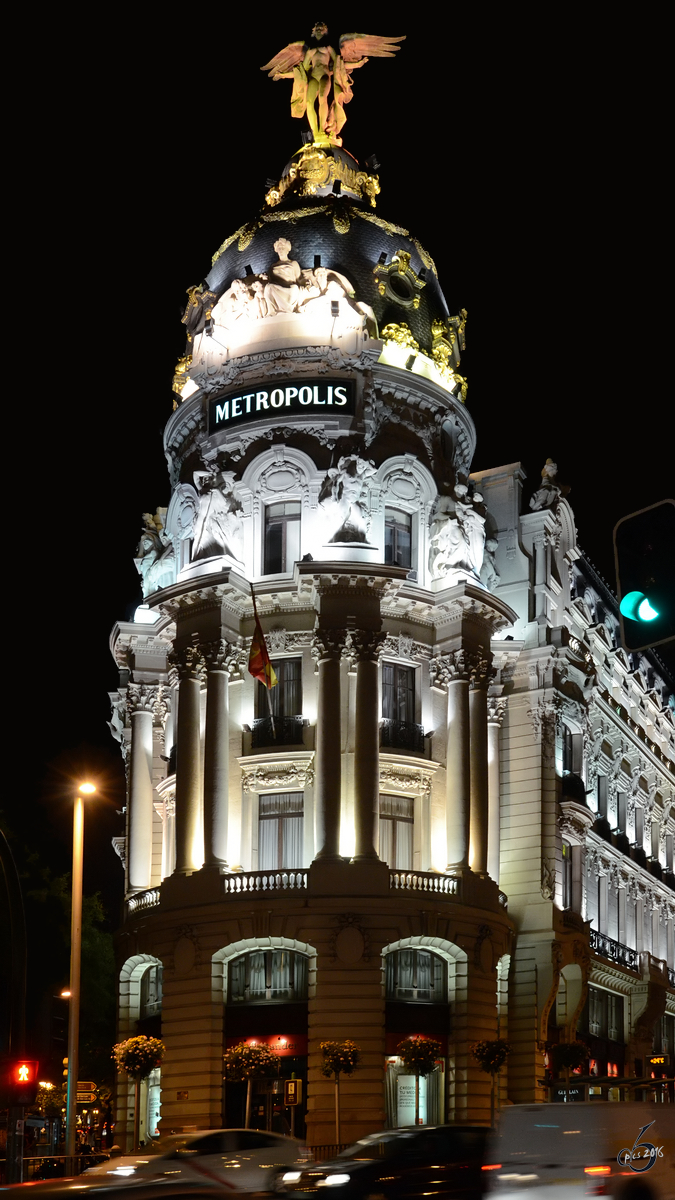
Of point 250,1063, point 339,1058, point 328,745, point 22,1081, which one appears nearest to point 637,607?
point 22,1081

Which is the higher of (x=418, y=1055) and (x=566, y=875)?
(x=566, y=875)

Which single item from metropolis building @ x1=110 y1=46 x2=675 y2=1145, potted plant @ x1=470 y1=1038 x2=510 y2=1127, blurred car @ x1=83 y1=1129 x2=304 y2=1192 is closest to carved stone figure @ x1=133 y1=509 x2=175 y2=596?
metropolis building @ x1=110 y1=46 x2=675 y2=1145

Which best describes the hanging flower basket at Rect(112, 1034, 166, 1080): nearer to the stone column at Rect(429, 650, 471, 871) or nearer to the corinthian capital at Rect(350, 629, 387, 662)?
the stone column at Rect(429, 650, 471, 871)

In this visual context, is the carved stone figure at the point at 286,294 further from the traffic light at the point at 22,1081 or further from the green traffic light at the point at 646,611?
the green traffic light at the point at 646,611

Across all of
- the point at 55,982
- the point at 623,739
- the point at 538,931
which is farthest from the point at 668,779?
the point at 55,982

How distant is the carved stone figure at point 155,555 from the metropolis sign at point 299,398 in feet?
22.6

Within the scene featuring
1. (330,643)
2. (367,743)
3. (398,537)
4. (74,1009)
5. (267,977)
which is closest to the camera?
(74,1009)

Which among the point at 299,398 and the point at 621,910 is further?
the point at 621,910

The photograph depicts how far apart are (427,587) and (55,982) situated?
83.8ft

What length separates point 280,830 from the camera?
168 ft

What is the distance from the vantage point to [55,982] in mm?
65312

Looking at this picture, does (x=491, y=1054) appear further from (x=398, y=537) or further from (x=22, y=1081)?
(x=22, y=1081)

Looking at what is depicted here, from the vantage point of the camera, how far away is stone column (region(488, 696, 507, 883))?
55.1 meters

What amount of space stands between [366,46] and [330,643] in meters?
27.9
